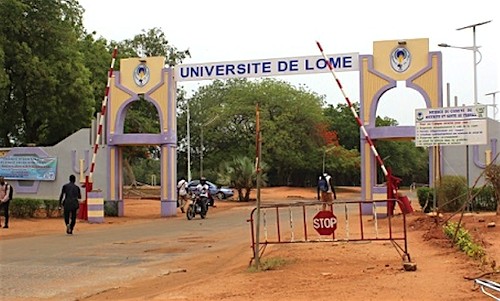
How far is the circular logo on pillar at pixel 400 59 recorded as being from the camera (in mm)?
24812

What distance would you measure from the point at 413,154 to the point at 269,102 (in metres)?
18.6

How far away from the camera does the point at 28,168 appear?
29.3 metres

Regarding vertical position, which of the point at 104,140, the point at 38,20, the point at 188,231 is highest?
the point at 38,20

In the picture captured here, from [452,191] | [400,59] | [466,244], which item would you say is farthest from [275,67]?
[466,244]

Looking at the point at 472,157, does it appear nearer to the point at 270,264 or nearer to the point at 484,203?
the point at 484,203

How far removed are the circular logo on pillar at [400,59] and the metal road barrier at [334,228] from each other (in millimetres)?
5035

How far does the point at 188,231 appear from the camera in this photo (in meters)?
20.2

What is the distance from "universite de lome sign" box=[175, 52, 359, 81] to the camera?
25.1 metres

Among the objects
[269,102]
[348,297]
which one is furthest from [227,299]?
[269,102]

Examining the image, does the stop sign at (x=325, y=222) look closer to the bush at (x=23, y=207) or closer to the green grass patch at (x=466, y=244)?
the green grass patch at (x=466, y=244)

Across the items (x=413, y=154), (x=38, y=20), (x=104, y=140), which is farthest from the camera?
(x=413, y=154)

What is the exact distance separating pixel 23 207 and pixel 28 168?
4.94 metres

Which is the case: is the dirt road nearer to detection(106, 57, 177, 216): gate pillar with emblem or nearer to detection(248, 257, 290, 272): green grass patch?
detection(248, 257, 290, 272): green grass patch

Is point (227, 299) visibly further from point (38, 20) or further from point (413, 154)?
point (413, 154)
